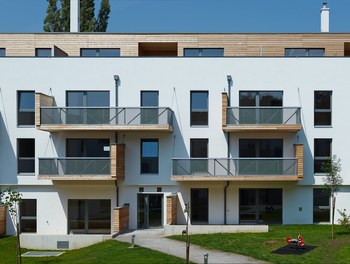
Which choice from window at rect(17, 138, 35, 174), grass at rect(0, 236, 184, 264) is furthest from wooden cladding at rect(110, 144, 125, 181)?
window at rect(17, 138, 35, 174)

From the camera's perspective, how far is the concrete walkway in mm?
16172

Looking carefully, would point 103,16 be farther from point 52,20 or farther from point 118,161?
point 118,161

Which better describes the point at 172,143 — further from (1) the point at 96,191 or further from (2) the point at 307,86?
(2) the point at 307,86

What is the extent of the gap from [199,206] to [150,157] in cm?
353

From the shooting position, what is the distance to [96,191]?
2416 centimetres

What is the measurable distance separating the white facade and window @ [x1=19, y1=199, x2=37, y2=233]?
31 centimetres

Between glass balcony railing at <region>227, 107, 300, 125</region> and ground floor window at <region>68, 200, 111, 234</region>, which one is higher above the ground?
glass balcony railing at <region>227, 107, 300, 125</region>

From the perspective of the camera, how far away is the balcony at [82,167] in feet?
75.2

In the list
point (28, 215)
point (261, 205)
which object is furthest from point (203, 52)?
point (28, 215)

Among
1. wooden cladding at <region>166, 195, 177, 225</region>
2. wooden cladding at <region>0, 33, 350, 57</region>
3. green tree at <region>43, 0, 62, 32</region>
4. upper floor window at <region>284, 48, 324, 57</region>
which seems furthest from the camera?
green tree at <region>43, 0, 62, 32</region>

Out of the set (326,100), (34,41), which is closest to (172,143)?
(326,100)

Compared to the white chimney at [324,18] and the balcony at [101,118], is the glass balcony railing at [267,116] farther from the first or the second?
the white chimney at [324,18]

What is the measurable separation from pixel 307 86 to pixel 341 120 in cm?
244

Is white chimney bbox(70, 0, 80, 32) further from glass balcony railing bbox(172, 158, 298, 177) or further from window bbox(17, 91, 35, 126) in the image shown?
glass balcony railing bbox(172, 158, 298, 177)
